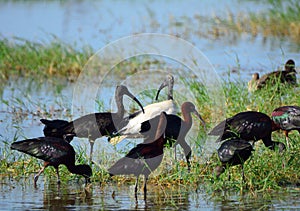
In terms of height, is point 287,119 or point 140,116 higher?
point 140,116

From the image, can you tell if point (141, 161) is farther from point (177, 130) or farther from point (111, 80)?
point (111, 80)

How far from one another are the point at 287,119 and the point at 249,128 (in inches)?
22.9

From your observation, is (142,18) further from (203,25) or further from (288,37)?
(288,37)

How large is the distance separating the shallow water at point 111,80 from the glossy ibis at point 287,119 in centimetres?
130

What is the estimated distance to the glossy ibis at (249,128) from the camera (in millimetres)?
9227

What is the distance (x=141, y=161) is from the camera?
8.38 m

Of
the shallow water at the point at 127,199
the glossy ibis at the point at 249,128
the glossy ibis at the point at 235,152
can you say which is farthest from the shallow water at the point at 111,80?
the glossy ibis at the point at 249,128

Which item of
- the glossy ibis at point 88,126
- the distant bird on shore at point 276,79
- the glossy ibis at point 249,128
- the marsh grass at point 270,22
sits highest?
the marsh grass at point 270,22

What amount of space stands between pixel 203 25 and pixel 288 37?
2905mm

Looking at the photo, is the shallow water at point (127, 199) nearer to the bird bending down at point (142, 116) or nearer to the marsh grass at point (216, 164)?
the marsh grass at point (216, 164)

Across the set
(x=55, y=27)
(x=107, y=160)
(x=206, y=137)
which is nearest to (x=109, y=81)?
(x=206, y=137)

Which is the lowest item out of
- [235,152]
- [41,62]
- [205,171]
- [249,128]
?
[205,171]

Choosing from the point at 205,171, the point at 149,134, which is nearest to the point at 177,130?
the point at 149,134

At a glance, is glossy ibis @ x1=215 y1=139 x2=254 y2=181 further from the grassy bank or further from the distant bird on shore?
the distant bird on shore
